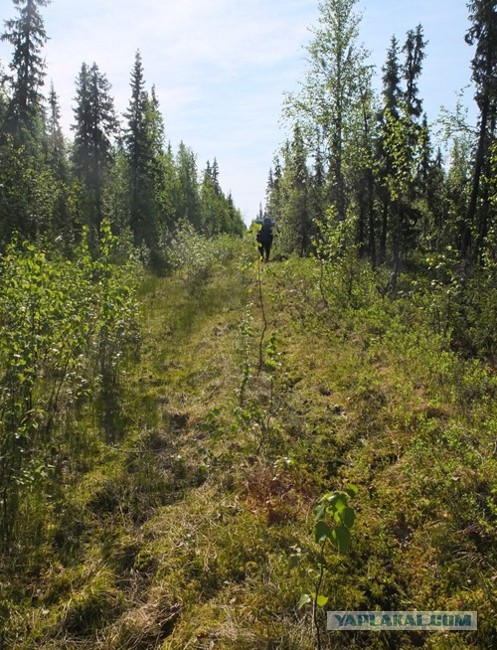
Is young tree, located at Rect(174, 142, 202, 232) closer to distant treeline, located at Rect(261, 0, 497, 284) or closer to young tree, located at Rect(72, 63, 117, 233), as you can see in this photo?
young tree, located at Rect(72, 63, 117, 233)

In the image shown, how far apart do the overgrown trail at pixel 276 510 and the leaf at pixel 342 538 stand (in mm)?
1043

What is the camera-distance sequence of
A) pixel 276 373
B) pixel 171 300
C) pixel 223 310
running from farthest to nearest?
pixel 171 300 < pixel 223 310 < pixel 276 373

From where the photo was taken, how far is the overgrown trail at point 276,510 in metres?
3.31

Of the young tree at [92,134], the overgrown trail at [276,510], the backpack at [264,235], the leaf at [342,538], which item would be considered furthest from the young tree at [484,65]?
the young tree at [92,134]

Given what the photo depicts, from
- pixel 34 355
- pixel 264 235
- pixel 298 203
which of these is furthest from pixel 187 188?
pixel 34 355

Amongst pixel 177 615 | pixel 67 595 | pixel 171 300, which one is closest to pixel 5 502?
pixel 67 595

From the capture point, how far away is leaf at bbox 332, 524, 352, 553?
247cm

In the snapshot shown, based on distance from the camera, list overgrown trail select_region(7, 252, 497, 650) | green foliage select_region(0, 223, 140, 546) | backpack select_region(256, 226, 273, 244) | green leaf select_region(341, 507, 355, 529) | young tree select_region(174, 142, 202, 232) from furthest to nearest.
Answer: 1. young tree select_region(174, 142, 202, 232)
2. backpack select_region(256, 226, 273, 244)
3. green foliage select_region(0, 223, 140, 546)
4. overgrown trail select_region(7, 252, 497, 650)
5. green leaf select_region(341, 507, 355, 529)

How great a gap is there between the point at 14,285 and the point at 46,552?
3332mm

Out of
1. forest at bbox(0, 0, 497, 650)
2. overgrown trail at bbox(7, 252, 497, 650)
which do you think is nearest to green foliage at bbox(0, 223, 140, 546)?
forest at bbox(0, 0, 497, 650)

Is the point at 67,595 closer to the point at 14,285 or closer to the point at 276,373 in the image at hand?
the point at 14,285

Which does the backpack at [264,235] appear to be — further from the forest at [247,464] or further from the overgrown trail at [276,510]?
the overgrown trail at [276,510]

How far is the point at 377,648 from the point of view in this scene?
9.90 ft

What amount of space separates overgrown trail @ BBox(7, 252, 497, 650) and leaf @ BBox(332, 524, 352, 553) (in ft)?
3.42
